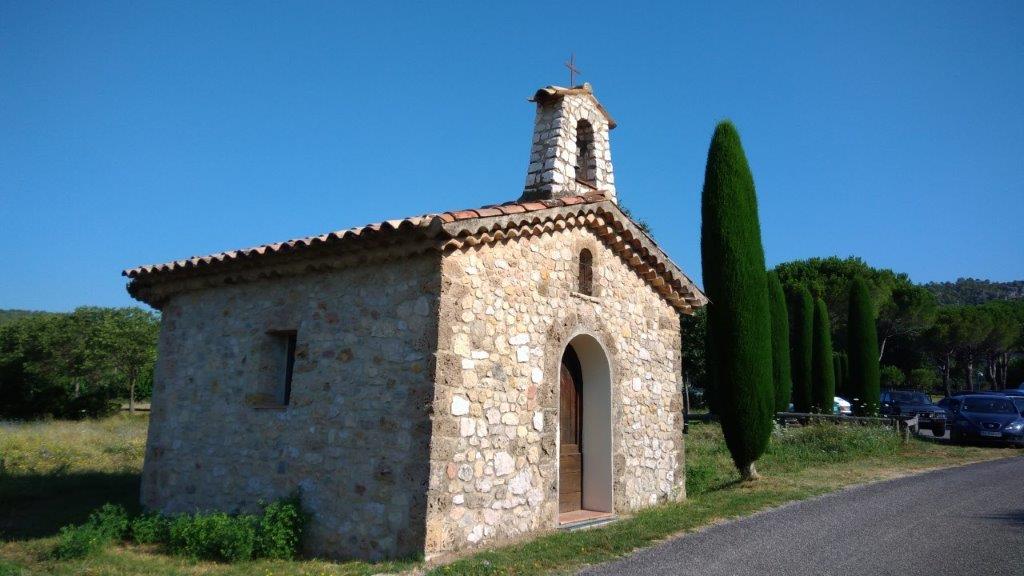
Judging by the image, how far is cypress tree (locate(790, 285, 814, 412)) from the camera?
979 inches

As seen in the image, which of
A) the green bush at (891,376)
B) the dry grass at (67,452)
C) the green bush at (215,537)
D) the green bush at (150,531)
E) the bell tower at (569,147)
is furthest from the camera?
the green bush at (891,376)

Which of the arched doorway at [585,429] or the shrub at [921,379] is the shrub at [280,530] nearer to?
the arched doorway at [585,429]

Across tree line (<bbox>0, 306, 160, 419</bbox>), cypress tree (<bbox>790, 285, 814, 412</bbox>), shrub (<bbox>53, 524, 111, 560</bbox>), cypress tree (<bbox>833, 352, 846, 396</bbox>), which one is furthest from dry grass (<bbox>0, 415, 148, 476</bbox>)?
cypress tree (<bbox>833, 352, 846, 396</bbox>)

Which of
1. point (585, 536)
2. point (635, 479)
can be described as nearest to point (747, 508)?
point (635, 479)

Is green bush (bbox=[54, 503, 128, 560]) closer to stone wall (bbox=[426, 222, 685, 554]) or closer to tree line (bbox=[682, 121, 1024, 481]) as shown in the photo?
stone wall (bbox=[426, 222, 685, 554])

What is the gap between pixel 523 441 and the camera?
793cm

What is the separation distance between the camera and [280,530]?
24.5ft

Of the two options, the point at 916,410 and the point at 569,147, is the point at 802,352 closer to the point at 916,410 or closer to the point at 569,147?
the point at 916,410

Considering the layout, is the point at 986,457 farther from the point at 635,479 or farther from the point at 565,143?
the point at 565,143

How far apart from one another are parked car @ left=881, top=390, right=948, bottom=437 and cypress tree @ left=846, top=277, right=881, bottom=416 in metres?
0.65

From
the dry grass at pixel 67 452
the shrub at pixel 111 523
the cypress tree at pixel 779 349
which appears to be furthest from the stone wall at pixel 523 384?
the cypress tree at pixel 779 349

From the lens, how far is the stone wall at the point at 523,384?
23.3ft

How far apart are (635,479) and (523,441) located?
2717 millimetres

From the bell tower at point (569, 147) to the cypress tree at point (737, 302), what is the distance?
9.37ft
